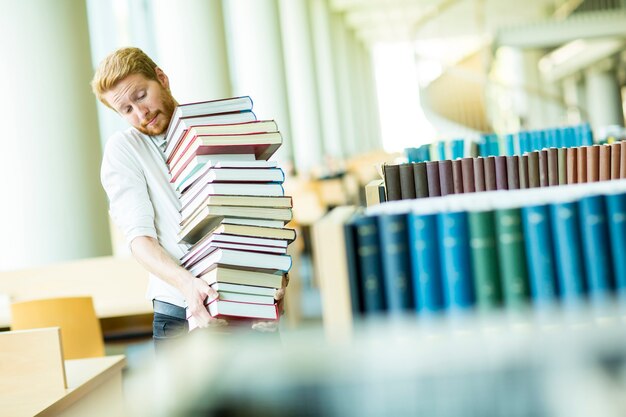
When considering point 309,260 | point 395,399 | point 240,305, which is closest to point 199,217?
point 240,305

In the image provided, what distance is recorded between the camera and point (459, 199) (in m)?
1.80

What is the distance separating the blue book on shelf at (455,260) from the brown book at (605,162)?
93 centimetres

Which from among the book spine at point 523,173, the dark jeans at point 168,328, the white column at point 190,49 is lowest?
the dark jeans at point 168,328

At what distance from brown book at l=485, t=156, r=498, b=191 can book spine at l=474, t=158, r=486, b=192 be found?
0.01 metres

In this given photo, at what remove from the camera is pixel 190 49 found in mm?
6562

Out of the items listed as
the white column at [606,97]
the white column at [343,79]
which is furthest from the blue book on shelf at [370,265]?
the white column at [606,97]

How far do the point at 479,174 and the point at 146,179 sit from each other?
Answer: 0.88 metres

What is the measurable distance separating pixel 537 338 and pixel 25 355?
1405 mm

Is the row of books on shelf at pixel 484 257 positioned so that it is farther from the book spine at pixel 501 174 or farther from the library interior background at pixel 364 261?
the book spine at pixel 501 174

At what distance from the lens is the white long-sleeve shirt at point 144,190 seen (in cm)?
188

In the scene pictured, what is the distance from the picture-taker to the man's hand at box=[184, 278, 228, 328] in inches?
68.7

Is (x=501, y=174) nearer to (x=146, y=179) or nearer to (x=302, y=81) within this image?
(x=146, y=179)

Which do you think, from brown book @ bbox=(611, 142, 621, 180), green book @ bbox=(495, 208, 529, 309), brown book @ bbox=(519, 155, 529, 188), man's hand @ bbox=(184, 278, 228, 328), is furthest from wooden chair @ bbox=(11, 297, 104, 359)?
green book @ bbox=(495, 208, 529, 309)

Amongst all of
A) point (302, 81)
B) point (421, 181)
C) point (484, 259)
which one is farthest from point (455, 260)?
point (302, 81)
